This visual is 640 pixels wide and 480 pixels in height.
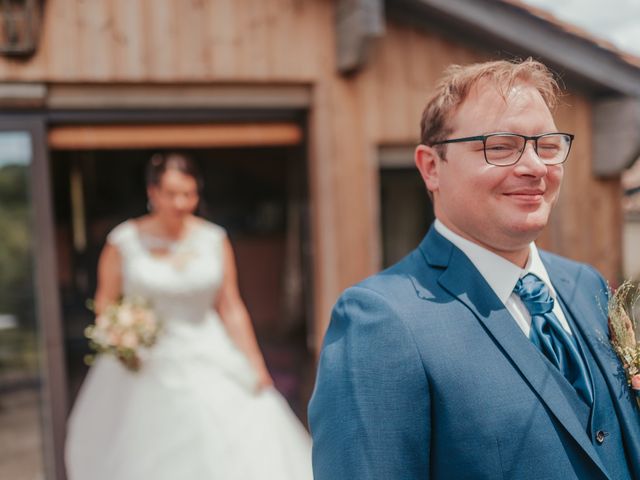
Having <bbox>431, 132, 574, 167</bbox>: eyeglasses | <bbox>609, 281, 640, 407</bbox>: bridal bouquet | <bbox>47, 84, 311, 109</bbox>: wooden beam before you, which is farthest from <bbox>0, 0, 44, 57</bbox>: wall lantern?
<bbox>609, 281, 640, 407</bbox>: bridal bouquet

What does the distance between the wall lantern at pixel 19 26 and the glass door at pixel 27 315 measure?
17.4 inches

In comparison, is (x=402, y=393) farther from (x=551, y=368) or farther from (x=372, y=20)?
(x=372, y=20)

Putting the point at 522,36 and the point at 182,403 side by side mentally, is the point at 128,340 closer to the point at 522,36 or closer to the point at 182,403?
the point at 182,403

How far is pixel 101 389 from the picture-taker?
4707 mm

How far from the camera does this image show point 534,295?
164 cm

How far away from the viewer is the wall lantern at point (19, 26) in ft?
13.3

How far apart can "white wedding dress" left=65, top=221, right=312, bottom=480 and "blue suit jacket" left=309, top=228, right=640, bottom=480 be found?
2.65 m

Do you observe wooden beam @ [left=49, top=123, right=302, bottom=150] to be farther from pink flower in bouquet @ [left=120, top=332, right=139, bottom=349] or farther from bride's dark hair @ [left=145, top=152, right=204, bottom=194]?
pink flower in bouquet @ [left=120, top=332, right=139, bottom=349]

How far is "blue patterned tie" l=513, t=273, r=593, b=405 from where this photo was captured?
1.55 m

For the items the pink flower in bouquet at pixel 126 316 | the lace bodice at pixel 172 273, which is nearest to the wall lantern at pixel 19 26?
the lace bodice at pixel 172 273

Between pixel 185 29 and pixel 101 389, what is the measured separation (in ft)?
8.74

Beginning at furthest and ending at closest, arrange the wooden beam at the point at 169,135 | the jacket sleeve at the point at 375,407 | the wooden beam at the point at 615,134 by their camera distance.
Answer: the wooden beam at the point at 615,134 → the wooden beam at the point at 169,135 → the jacket sleeve at the point at 375,407

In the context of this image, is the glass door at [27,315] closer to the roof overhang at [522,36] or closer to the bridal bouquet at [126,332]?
the bridal bouquet at [126,332]

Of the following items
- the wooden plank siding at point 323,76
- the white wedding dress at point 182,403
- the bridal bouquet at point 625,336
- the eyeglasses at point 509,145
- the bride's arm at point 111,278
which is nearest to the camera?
the eyeglasses at point 509,145
